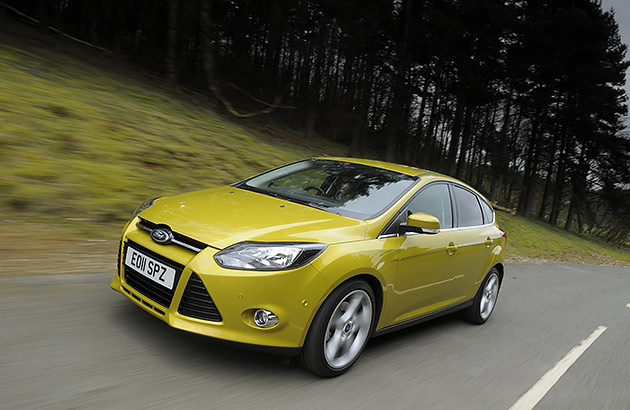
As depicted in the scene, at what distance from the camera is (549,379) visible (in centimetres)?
426

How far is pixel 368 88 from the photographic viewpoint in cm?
2856

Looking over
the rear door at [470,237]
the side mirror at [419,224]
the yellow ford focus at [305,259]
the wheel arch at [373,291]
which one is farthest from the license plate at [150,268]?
the rear door at [470,237]

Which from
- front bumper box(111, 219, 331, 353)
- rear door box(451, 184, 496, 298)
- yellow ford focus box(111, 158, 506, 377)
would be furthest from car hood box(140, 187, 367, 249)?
rear door box(451, 184, 496, 298)

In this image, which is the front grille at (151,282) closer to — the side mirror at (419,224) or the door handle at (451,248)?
the side mirror at (419,224)

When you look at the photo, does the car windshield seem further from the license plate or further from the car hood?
the license plate

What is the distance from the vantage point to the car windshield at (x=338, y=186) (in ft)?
13.2

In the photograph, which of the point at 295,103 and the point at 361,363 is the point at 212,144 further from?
the point at 295,103

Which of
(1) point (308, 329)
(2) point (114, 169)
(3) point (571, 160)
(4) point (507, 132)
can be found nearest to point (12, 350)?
(1) point (308, 329)

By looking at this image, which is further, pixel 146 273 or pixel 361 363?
pixel 361 363

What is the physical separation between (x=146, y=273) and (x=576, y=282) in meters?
10.6

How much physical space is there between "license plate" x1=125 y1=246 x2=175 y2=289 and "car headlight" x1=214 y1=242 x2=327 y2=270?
0.36 m

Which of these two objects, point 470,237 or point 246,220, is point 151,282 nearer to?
point 246,220

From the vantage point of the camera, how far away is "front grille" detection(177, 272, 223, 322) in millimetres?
3061

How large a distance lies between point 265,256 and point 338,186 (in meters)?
1.52
